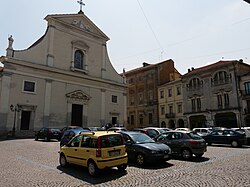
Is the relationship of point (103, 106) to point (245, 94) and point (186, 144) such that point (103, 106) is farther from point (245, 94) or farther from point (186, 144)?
point (186, 144)

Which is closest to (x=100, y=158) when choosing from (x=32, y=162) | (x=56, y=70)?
(x=32, y=162)

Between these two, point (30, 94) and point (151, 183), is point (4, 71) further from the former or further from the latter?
point (151, 183)

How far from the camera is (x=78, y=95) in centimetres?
3272

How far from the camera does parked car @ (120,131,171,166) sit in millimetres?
9141

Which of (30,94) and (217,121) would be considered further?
(217,121)

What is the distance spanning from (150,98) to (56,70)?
81.3ft

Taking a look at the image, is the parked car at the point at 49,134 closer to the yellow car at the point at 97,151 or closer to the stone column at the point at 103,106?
the yellow car at the point at 97,151

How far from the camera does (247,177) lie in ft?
23.7

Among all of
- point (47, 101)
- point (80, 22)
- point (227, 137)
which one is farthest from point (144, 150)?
point (80, 22)

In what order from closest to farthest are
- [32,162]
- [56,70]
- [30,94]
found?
[32,162], [30,94], [56,70]

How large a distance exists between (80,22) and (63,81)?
10.5 metres

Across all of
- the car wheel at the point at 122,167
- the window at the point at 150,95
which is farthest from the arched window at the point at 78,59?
the car wheel at the point at 122,167

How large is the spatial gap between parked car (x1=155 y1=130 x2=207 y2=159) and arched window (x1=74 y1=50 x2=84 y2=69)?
996 inches

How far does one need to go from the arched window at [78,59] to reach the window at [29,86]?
7750 mm
